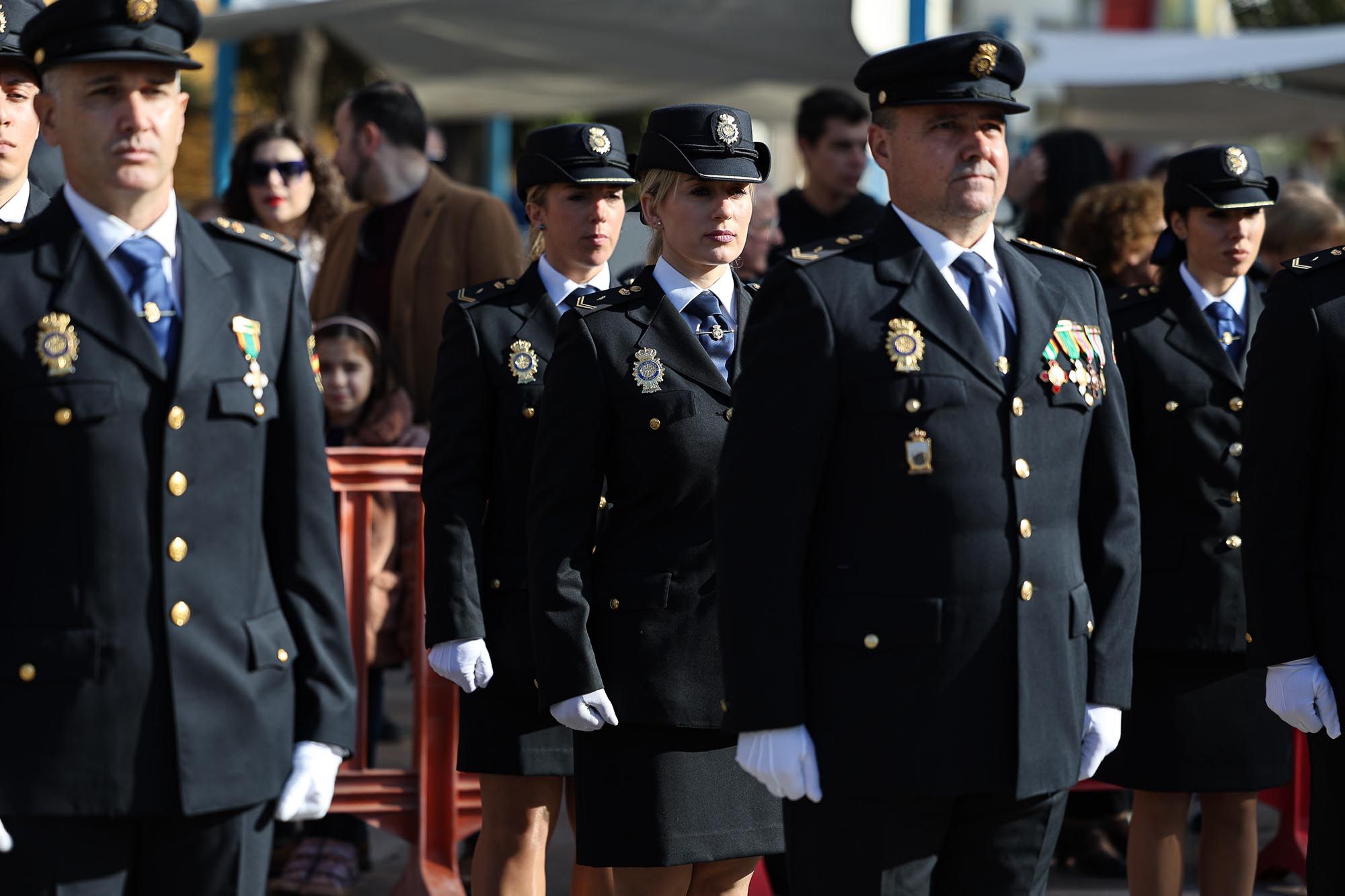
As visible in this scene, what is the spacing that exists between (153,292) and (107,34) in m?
0.42

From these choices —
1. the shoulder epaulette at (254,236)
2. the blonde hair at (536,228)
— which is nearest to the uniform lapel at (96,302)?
the shoulder epaulette at (254,236)

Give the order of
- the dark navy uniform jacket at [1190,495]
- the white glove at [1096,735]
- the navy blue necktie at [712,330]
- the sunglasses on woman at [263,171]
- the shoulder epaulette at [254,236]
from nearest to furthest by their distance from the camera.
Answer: the shoulder epaulette at [254,236] < the white glove at [1096,735] < the navy blue necktie at [712,330] < the dark navy uniform jacket at [1190,495] < the sunglasses on woman at [263,171]

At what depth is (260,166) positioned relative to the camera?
24.9ft

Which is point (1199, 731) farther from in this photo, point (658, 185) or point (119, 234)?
point (119, 234)

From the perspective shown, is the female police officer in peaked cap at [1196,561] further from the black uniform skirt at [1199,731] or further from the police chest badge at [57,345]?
the police chest badge at [57,345]

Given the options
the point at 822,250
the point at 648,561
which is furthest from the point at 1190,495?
the point at 822,250

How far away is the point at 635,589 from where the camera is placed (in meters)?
4.21

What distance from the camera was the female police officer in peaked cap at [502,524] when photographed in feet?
15.5

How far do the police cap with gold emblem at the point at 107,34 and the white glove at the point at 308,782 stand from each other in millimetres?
1160

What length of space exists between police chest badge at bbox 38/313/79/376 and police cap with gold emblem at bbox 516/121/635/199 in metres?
2.10

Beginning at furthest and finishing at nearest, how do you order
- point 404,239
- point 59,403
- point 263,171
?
point 263,171, point 404,239, point 59,403

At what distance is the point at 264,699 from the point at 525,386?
70.2 inches

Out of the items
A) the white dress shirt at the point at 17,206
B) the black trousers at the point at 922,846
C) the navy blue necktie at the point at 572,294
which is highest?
the white dress shirt at the point at 17,206

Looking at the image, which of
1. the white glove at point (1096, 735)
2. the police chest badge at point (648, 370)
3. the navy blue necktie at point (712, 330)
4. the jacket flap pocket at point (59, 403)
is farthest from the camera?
the navy blue necktie at point (712, 330)
